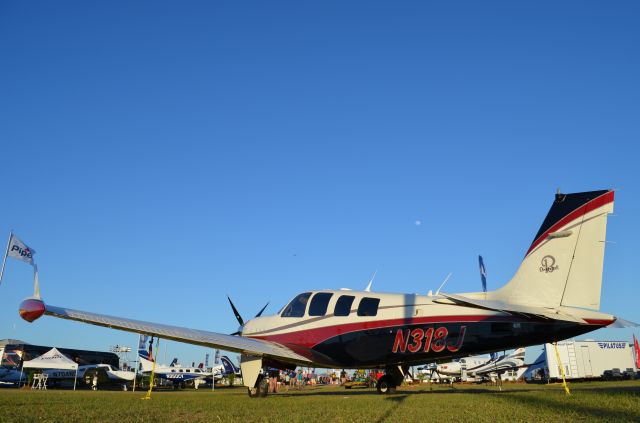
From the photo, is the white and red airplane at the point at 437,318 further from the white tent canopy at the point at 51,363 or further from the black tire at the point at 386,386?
the white tent canopy at the point at 51,363

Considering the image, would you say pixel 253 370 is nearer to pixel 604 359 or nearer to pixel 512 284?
pixel 512 284

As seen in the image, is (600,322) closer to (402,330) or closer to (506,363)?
(402,330)

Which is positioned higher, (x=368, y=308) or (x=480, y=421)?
(x=368, y=308)

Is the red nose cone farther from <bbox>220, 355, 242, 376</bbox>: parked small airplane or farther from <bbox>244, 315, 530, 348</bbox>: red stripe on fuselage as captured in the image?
<bbox>220, 355, 242, 376</bbox>: parked small airplane

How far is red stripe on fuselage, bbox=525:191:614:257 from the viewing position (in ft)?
38.5

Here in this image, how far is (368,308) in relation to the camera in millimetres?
14266

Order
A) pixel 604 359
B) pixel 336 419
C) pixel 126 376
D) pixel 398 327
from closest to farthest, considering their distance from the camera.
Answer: pixel 336 419 → pixel 398 327 → pixel 126 376 → pixel 604 359

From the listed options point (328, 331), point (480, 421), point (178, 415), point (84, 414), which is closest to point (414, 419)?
point (480, 421)

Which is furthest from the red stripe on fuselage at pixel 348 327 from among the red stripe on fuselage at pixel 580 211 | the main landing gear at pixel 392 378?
the red stripe on fuselage at pixel 580 211

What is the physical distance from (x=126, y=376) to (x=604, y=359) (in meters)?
43.8

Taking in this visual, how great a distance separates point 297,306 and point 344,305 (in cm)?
193

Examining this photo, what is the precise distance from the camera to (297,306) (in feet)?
51.9

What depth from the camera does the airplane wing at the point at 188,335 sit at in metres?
Answer: 11.7

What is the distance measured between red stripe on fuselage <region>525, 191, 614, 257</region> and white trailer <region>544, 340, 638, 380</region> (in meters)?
34.0
